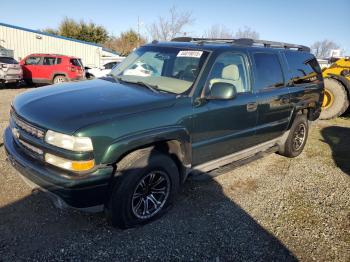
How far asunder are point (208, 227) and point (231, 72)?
198 cm

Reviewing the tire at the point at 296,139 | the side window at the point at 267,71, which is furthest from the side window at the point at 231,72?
the tire at the point at 296,139

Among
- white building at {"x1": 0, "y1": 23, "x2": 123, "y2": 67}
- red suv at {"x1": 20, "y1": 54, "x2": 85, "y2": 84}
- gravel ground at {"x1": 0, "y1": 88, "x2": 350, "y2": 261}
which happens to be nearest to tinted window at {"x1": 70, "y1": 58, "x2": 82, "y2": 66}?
red suv at {"x1": 20, "y1": 54, "x2": 85, "y2": 84}

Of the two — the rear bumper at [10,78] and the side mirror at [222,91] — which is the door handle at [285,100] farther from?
the rear bumper at [10,78]

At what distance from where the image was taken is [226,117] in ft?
12.5

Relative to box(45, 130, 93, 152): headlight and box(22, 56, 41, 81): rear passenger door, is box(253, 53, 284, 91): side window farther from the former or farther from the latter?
box(22, 56, 41, 81): rear passenger door

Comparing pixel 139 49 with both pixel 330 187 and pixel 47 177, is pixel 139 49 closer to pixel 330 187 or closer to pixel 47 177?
pixel 47 177

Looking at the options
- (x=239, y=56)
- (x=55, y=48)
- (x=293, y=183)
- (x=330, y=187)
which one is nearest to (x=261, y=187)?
(x=293, y=183)

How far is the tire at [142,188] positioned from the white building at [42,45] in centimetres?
1957

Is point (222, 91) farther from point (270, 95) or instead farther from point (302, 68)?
point (302, 68)

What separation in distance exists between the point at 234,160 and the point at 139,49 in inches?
84.3

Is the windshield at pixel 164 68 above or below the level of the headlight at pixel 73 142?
above

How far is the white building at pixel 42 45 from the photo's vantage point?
22.8 m

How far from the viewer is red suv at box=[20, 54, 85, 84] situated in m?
15.4

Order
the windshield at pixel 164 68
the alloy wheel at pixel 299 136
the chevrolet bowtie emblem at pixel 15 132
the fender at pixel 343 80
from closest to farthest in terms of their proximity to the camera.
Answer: the chevrolet bowtie emblem at pixel 15 132, the windshield at pixel 164 68, the alloy wheel at pixel 299 136, the fender at pixel 343 80
